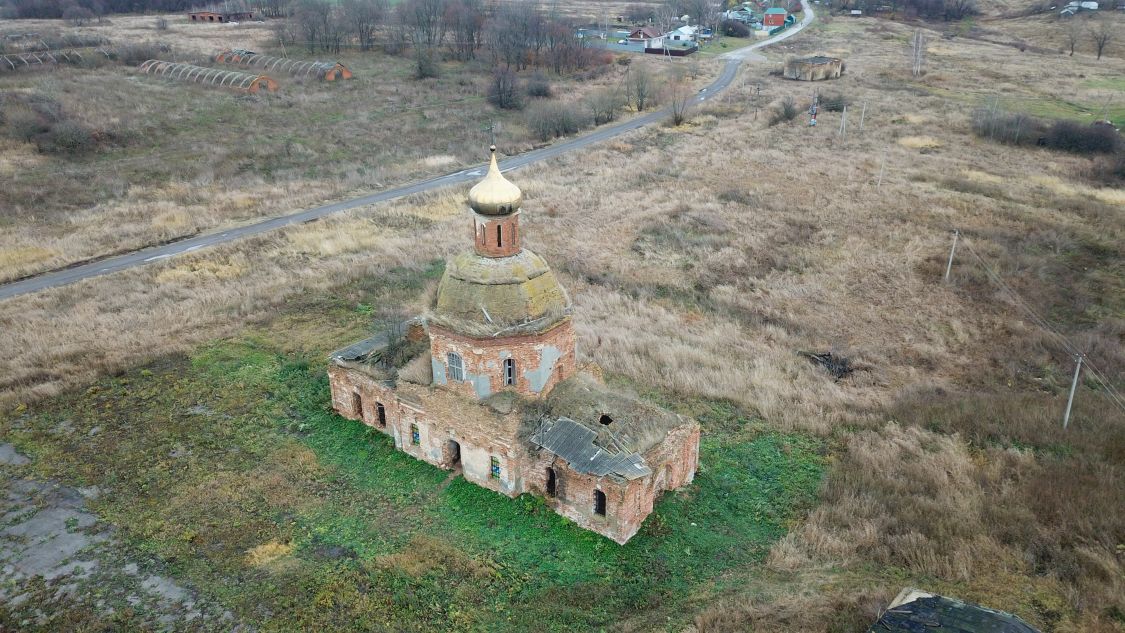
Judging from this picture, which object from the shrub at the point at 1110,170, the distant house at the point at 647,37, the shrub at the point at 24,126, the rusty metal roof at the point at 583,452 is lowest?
the rusty metal roof at the point at 583,452

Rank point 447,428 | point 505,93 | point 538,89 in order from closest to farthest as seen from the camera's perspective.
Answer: point 447,428, point 505,93, point 538,89

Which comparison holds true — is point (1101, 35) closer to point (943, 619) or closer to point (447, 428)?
point (943, 619)

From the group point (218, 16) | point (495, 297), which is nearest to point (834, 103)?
point (495, 297)

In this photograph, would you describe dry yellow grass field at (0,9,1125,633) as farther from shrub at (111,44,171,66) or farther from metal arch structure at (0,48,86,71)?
shrub at (111,44,171,66)

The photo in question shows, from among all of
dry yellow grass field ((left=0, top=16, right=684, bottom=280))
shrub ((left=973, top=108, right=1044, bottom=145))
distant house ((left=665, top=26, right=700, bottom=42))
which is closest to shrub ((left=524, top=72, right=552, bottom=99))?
dry yellow grass field ((left=0, top=16, right=684, bottom=280))

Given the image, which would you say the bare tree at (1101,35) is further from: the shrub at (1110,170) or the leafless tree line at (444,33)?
the leafless tree line at (444,33)

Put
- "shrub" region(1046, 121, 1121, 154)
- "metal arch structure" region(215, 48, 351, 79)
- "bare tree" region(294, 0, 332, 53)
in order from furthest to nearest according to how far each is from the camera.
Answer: "bare tree" region(294, 0, 332, 53)
"metal arch structure" region(215, 48, 351, 79)
"shrub" region(1046, 121, 1121, 154)

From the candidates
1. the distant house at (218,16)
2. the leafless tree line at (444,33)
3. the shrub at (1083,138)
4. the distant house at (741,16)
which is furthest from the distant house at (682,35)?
the distant house at (218,16)
